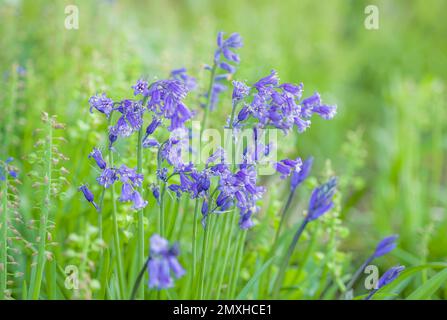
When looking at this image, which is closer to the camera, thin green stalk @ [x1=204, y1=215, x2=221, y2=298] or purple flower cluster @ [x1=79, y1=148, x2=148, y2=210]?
purple flower cluster @ [x1=79, y1=148, x2=148, y2=210]

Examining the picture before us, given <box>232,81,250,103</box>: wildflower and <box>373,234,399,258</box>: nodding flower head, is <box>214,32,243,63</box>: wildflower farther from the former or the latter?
<box>373,234,399,258</box>: nodding flower head

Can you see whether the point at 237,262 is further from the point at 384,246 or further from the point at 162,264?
the point at 162,264

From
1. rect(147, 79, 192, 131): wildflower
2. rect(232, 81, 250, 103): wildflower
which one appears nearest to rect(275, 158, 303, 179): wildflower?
rect(232, 81, 250, 103): wildflower

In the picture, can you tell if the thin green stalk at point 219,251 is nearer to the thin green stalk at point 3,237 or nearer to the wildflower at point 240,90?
the wildflower at point 240,90

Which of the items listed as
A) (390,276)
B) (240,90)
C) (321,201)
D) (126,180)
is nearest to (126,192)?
(126,180)

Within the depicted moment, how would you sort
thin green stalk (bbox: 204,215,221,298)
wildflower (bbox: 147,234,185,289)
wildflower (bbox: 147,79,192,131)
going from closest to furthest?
wildflower (bbox: 147,234,185,289)
wildflower (bbox: 147,79,192,131)
thin green stalk (bbox: 204,215,221,298)
